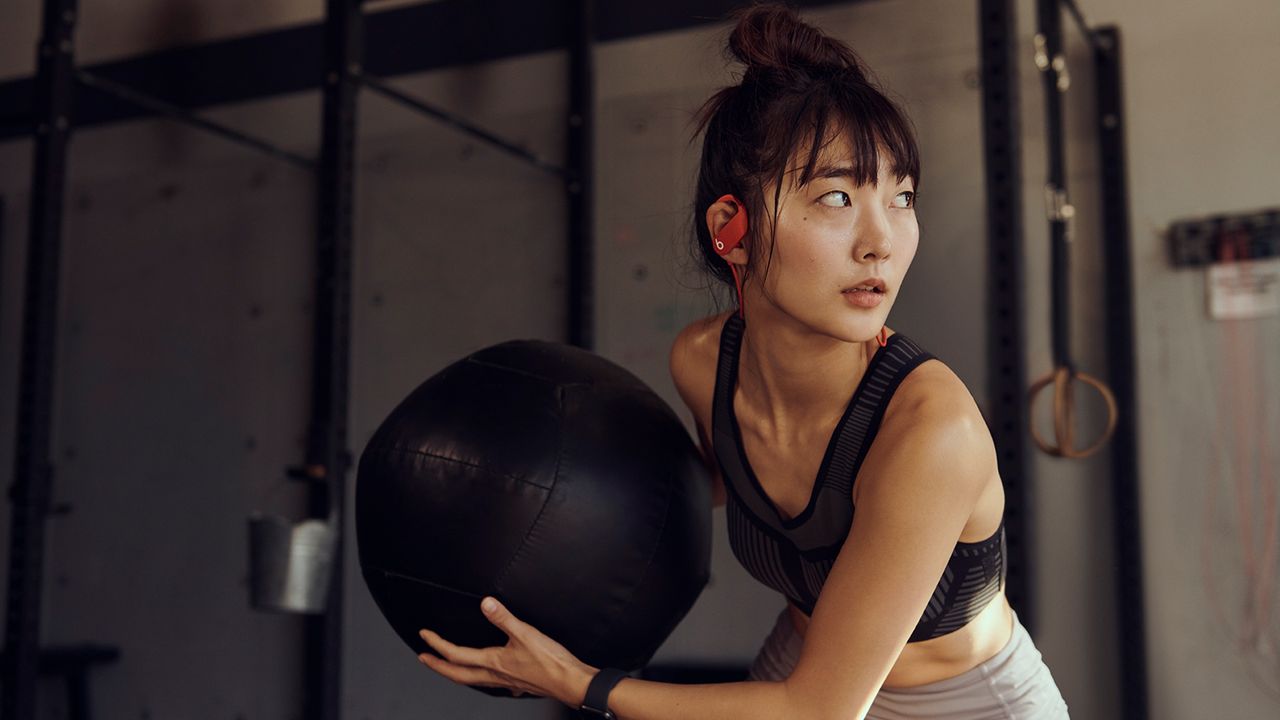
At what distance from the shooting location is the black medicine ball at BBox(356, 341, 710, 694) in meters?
1.47

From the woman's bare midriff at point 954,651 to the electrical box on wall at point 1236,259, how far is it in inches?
67.7

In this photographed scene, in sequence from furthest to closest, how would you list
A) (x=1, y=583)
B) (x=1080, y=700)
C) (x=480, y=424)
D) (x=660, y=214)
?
(x=1, y=583) → (x=660, y=214) → (x=1080, y=700) → (x=480, y=424)

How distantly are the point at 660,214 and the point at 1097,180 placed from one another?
132cm

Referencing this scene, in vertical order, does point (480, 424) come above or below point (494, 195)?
below

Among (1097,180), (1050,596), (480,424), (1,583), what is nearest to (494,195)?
(1097,180)

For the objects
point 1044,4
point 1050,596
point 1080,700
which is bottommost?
point 1080,700

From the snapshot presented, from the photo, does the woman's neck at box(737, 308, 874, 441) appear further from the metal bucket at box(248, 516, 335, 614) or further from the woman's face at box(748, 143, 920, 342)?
the metal bucket at box(248, 516, 335, 614)

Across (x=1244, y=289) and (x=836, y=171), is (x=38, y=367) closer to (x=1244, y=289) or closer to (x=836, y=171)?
(x=836, y=171)

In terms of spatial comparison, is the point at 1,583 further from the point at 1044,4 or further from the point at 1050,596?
the point at 1044,4

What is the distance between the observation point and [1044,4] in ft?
8.44

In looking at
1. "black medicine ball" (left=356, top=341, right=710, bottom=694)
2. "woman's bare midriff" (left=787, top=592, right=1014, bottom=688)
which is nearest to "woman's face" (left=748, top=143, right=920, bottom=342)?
"black medicine ball" (left=356, top=341, right=710, bottom=694)

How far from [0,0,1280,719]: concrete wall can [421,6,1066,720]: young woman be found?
4.63 ft

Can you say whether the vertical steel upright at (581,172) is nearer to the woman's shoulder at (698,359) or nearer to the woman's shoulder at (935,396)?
the woman's shoulder at (698,359)

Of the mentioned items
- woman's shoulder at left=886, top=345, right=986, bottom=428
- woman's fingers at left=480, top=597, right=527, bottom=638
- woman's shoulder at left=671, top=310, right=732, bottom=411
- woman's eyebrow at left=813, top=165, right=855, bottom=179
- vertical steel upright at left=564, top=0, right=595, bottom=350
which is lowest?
woman's fingers at left=480, top=597, right=527, bottom=638
